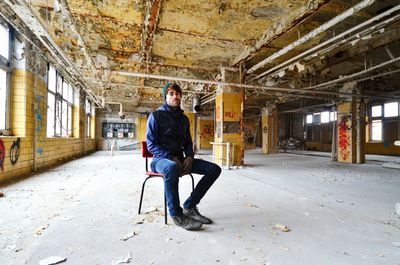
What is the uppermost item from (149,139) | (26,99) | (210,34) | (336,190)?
(210,34)

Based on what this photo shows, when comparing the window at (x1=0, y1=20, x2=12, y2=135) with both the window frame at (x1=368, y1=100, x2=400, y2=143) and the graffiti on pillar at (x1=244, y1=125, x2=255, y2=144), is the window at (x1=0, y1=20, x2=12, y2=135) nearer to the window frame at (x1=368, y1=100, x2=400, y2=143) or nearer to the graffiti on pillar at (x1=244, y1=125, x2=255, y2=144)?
the graffiti on pillar at (x1=244, y1=125, x2=255, y2=144)

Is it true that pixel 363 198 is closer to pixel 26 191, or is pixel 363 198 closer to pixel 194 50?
pixel 194 50

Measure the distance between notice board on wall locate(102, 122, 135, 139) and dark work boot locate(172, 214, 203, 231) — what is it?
13321 mm

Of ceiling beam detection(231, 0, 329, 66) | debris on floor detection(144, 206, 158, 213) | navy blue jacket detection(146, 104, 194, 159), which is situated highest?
ceiling beam detection(231, 0, 329, 66)

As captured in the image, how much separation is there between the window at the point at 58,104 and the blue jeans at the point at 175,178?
5.16 m

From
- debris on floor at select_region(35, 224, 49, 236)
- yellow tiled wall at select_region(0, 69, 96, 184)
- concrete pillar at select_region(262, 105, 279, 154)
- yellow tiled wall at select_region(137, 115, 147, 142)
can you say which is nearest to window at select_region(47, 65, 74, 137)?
yellow tiled wall at select_region(0, 69, 96, 184)

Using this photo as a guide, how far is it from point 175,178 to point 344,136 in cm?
758

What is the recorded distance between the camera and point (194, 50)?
198 inches

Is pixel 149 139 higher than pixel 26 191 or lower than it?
higher

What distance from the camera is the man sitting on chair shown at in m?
1.81

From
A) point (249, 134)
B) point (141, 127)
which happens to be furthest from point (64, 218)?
point (249, 134)

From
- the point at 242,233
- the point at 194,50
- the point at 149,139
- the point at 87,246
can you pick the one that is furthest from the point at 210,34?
the point at 87,246

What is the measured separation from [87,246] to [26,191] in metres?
2.21

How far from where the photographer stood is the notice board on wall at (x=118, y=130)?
46.0 ft
